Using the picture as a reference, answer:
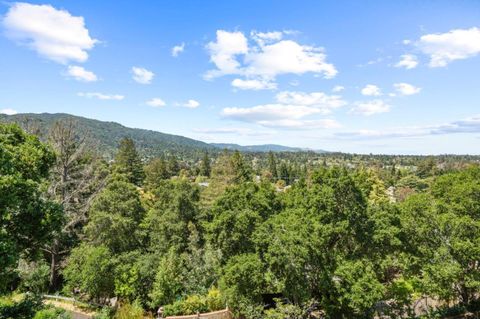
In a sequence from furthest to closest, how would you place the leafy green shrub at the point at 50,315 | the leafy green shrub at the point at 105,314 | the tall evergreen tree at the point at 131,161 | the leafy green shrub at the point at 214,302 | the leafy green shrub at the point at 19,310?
the tall evergreen tree at the point at 131,161 → the leafy green shrub at the point at 214,302 → the leafy green shrub at the point at 105,314 → the leafy green shrub at the point at 50,315 → the leafy green shrub at the point at 19,310

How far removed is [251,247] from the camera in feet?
49.5

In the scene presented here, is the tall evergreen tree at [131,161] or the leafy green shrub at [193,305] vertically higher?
the tall evergreen tree at [131,161]

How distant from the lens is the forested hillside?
9.69 metres

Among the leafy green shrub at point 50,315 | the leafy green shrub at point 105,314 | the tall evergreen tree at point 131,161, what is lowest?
the leafy green shrub at point 105,314

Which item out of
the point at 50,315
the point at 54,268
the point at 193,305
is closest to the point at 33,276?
the point at 54,268

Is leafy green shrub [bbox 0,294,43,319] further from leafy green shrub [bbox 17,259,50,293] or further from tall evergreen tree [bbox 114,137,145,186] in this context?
tall evergreen tree [bbox 114,137,145,186]

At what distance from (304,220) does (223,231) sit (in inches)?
152

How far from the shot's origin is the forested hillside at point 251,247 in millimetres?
9688

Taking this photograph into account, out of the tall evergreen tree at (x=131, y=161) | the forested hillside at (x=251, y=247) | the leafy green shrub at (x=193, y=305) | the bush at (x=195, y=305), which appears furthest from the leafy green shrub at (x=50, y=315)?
the tall evergreen tree at (x=131, y=161)

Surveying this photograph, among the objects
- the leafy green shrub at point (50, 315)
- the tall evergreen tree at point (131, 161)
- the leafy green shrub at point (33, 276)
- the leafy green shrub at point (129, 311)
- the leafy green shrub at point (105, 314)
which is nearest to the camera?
the leafy green shrub at point (50, 315)

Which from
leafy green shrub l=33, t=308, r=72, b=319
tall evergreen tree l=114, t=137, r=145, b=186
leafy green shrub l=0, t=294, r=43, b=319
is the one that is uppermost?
tall evergreen tree l=114, t=137, r=145, b=186

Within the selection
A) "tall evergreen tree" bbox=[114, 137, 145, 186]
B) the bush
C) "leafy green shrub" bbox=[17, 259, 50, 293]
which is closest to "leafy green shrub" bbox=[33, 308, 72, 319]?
the bush

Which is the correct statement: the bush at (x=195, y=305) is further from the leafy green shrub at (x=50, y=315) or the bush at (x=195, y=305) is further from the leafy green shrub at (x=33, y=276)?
the leafy green shrub at (x=33, y=276)

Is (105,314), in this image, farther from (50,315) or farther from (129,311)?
(50,315)
